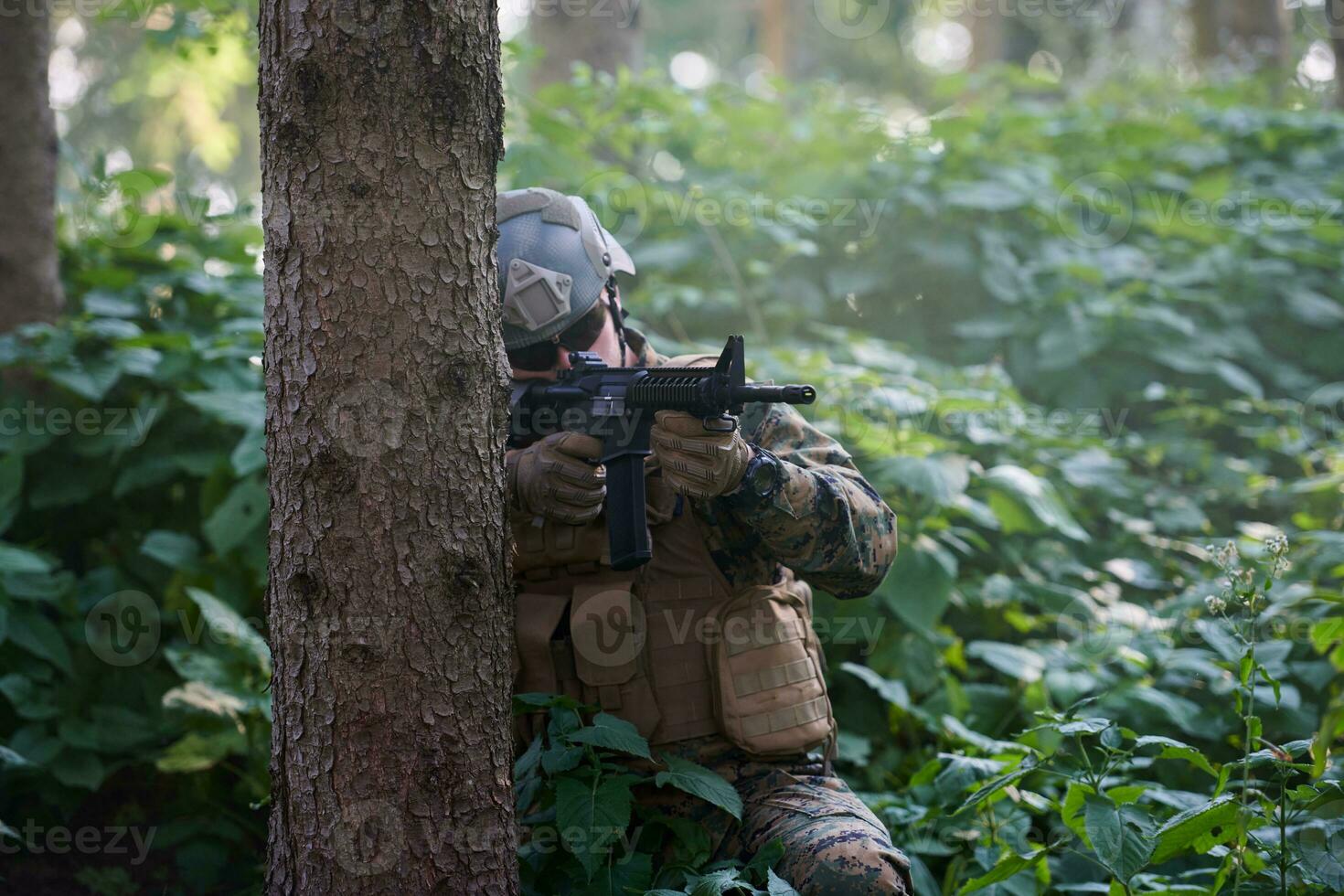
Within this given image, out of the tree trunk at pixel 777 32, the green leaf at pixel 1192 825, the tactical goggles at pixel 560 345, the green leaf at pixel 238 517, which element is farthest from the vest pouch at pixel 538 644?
the tree trunk at pixel 777 32

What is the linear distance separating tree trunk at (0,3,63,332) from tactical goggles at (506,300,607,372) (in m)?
2.72

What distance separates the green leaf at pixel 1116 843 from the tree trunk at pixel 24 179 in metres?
4.27

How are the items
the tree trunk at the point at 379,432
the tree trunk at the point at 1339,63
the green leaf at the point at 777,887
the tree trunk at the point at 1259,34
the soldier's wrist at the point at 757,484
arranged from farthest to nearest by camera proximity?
the tree trunk at the point at 1259,34 < the tree trunk at the point at 1339,63 < the soldier's wrist at the point at 757,484 < the green leaf at the point at 777,887 < the tree trunk at the point at 379,432

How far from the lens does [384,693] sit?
6.55 ft

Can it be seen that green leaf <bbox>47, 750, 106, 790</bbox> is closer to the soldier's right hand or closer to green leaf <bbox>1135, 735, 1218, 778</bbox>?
the soldier's right hand

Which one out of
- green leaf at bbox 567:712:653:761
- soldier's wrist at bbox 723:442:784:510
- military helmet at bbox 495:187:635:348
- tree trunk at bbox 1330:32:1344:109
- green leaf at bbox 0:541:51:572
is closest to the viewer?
green leaf at bbox 567:712:653:761

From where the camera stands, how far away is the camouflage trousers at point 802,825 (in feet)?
7.38

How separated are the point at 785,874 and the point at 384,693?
94cm

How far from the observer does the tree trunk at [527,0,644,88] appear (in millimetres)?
7508

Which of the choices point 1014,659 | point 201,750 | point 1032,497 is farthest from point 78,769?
point 1032,497

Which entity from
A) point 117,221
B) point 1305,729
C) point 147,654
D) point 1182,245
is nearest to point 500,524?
point 147,654

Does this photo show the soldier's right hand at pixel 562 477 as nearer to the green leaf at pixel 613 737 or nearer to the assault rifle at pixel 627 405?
the assault rifle at pixel 627 405

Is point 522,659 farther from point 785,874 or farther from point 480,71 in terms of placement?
point 480,71

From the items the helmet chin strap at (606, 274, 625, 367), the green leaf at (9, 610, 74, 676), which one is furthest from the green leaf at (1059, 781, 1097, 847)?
the green leaf at (9, 610, 74, 676)
